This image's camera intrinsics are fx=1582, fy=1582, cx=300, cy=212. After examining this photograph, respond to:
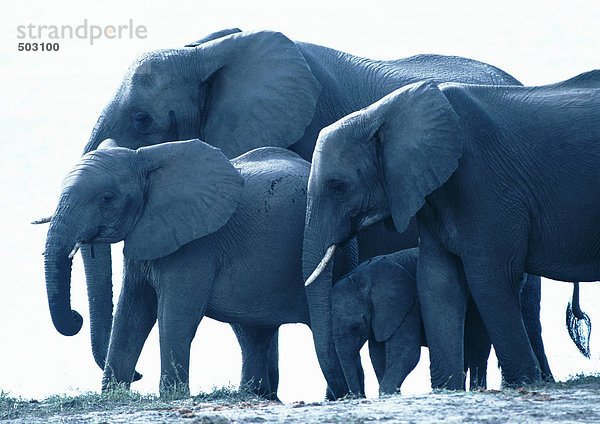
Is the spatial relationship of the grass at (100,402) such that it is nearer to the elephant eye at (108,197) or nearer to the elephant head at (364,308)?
the elephant head at (364,308)

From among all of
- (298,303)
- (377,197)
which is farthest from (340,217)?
(298,303)

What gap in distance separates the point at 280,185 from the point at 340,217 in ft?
3.06

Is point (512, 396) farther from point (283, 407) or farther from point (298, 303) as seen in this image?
point (298, 303)

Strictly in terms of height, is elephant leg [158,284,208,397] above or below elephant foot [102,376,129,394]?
above

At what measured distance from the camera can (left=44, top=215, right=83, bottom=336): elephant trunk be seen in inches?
422

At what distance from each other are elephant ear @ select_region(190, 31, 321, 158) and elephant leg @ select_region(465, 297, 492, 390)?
2.01 m

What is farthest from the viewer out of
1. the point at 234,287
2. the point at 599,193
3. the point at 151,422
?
the point at 234,287

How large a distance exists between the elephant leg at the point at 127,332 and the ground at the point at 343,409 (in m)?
0.87

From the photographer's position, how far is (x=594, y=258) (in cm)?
1049

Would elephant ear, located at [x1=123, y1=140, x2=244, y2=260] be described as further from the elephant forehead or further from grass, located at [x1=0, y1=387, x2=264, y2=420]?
grass, located at [x1=0, y1=387, x2=264, y2=420]

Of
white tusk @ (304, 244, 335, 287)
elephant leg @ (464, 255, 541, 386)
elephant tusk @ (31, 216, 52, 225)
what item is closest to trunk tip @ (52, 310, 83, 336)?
elephant tusk @ (31, 216, 52, 225)

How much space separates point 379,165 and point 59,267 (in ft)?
7.49

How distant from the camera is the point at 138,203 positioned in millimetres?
11094

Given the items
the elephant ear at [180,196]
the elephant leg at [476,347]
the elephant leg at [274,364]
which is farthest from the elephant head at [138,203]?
the elephant leg at [476,347]
